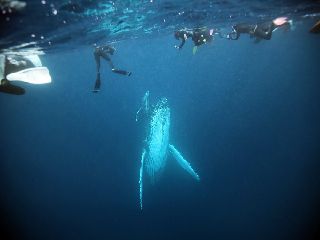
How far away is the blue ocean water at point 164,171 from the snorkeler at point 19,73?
1485 cm

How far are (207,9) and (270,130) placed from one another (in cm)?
5182

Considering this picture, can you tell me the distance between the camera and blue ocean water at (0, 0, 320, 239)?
36.1 m

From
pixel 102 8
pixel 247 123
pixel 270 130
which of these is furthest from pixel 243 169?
pixel 102 8

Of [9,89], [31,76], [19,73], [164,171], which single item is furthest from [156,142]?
[9,89]

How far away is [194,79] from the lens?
331 feet

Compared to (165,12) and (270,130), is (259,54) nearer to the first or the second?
(270,130)

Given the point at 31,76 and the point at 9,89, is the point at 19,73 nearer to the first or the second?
the point at 31,76

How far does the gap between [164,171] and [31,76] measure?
25.1 m

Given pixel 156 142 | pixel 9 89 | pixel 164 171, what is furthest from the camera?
pixel 164 171

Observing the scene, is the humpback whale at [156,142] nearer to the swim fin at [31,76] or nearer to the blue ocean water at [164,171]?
the blue ocean water at [164,171]

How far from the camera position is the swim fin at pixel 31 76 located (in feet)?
25.5

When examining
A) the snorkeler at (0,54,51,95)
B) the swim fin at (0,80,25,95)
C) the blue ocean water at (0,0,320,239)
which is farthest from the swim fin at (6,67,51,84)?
the blue ocean water at (0,0,320,239)

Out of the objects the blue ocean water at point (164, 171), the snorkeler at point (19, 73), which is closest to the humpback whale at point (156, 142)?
the blue ocean water at point (164, 171)

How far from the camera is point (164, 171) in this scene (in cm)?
3177
